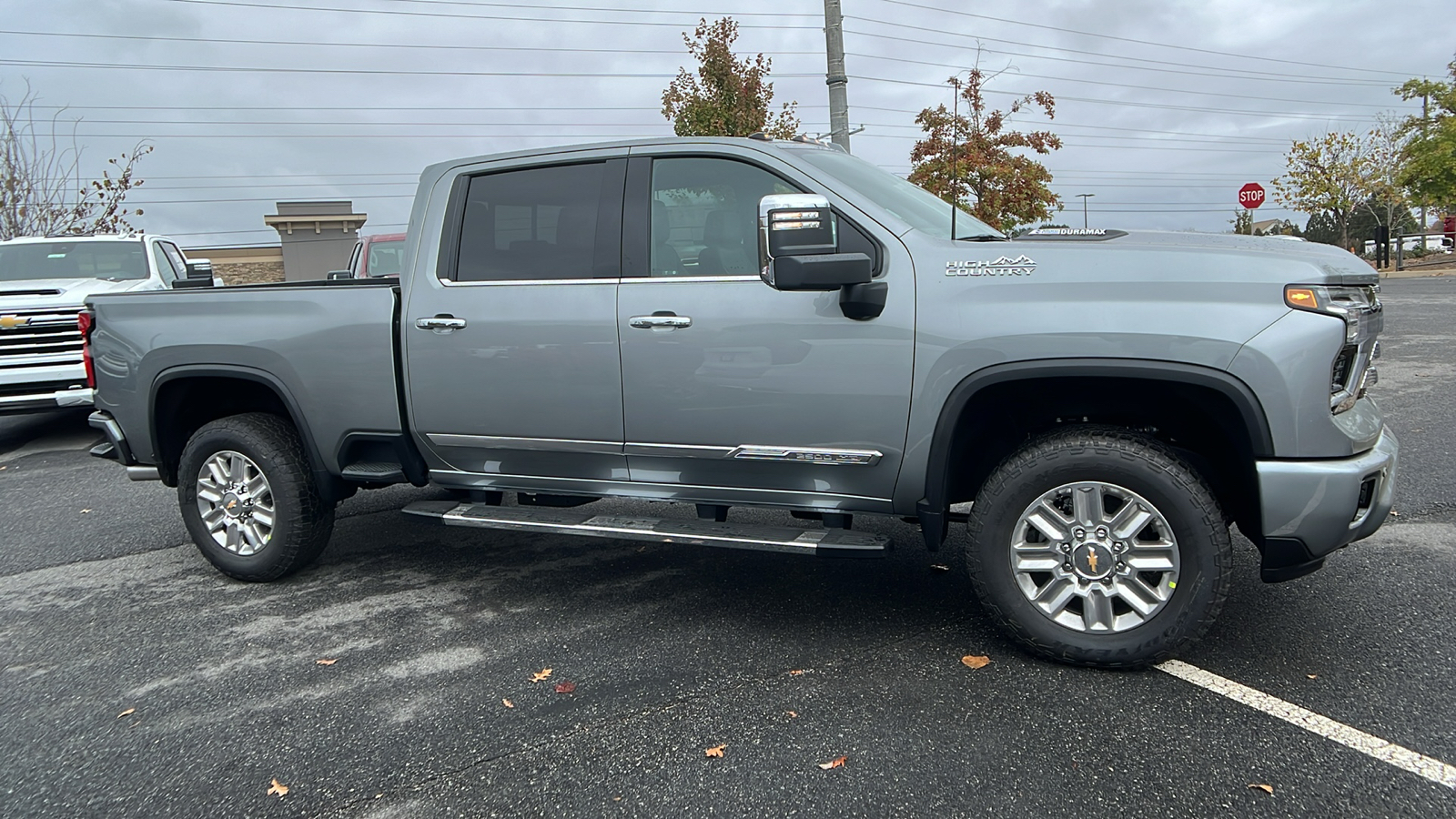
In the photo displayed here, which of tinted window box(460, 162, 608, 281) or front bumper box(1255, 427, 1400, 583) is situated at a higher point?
tinted window box(460, 162, 608, 281)

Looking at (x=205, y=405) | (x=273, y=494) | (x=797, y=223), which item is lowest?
(x=273, y=494)

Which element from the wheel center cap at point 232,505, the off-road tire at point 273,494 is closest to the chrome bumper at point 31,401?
the off-road tire at point 273,494

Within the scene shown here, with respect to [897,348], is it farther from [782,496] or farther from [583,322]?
[583,322]

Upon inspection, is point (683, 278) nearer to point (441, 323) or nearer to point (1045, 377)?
point (441, 323)

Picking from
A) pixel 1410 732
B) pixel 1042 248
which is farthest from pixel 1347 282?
pixel 1410 732

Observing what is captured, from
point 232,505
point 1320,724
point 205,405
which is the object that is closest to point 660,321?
point 232,505

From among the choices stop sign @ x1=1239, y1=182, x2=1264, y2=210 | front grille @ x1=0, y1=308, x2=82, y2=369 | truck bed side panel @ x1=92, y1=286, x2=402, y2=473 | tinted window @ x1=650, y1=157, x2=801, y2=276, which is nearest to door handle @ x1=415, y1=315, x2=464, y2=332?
truck bed side panel @ x1=92, y1=286, x2=402, y2=473

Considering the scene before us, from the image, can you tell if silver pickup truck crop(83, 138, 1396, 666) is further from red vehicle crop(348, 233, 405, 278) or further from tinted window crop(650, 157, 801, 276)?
red vehicle crop(348, 233, 405, 278)

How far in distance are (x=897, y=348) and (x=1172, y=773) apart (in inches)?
65.1

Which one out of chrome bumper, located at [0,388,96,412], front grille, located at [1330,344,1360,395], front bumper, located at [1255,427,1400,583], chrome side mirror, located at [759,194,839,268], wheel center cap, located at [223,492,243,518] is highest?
chrome side mirror, located at [759,194,839,268]

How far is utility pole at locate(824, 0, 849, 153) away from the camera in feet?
39.8

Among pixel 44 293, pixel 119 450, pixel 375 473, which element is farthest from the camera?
pixel 44 293

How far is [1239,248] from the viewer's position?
3.34 m

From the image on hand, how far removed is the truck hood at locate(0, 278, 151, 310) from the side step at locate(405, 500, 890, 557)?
5.96 m
